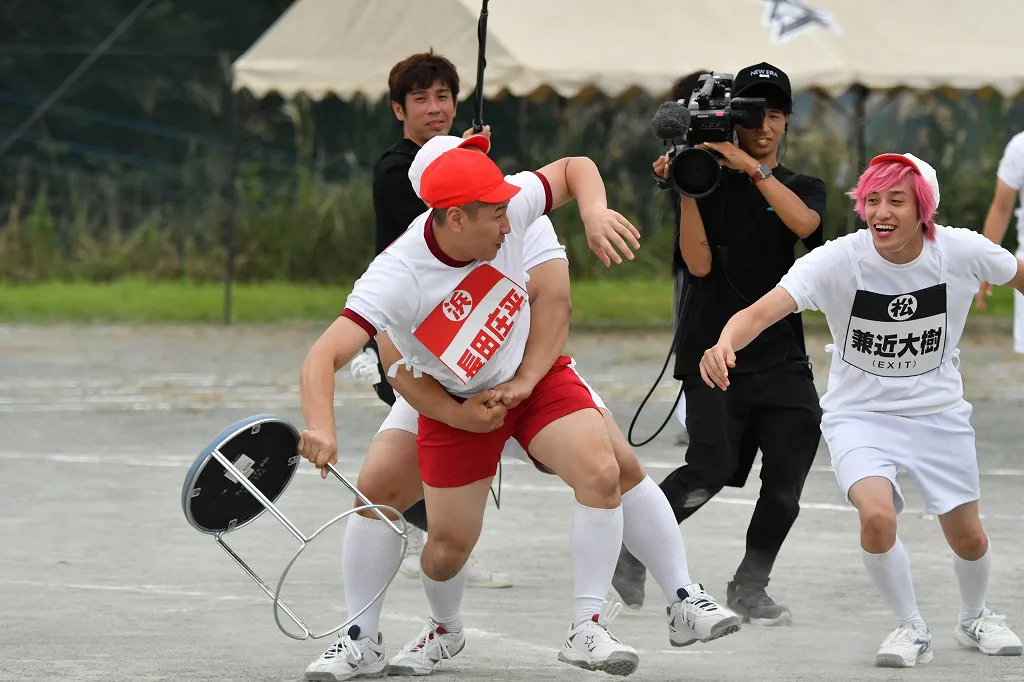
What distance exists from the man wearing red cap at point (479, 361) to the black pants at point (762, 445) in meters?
1.02

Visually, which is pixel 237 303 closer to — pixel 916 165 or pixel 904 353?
pixel 904 353

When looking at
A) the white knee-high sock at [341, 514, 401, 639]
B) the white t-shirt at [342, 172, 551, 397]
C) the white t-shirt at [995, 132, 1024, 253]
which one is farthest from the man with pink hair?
the white t-shirt at [995, 132, 1024, 253]

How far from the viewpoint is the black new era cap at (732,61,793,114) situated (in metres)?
7.02

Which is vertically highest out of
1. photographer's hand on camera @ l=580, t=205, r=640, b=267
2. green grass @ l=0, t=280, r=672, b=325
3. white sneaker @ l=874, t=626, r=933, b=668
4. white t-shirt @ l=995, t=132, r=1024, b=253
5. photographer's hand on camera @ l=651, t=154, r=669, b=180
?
photographer's hand on camera @ l=651, t=154, r=669, b=180

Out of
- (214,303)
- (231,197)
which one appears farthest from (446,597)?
(214,303)

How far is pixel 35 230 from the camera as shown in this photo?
2436cm

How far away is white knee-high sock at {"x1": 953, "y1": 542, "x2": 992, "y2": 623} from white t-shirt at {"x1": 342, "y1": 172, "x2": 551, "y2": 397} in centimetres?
165

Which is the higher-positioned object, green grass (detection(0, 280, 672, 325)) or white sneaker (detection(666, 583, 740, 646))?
white sneaker (detection(666, 583, 740, 646))

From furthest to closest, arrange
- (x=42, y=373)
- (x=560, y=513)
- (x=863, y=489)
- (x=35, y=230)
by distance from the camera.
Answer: (x=35, y=230)
(x=42, y=373)
(x=560, y=513)
(x=863, y=489)

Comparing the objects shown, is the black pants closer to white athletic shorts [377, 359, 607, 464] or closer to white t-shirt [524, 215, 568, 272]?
white athletic shorts [377, 359, 607, 464]

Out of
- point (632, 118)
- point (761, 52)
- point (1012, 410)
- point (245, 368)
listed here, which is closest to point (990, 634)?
point (1012, 410)

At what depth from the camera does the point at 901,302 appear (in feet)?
20.7

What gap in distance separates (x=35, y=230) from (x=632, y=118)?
7.68 meters

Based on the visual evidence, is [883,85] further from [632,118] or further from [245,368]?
[632,118]
